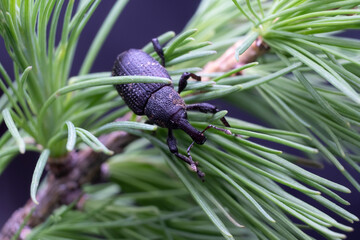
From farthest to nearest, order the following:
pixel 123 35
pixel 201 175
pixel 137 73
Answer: pixel 123 35 → pixel 137 73 → pixel 201 175

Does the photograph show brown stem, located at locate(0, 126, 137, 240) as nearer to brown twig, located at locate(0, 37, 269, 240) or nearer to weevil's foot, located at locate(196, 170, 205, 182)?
brown twig, located at locate(0, 37, 269, 240)

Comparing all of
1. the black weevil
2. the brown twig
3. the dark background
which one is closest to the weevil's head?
the black weevil

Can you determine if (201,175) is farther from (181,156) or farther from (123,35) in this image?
(123,35)

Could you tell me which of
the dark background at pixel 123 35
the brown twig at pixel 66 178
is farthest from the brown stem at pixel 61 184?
the dark background at pixel 123 35

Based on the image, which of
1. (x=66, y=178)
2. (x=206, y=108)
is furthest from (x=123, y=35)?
(x=206, y=108)

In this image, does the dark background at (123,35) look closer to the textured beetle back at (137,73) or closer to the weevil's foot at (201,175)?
the textured beetle back at (137,73)

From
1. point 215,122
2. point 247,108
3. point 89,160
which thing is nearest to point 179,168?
point 215,122

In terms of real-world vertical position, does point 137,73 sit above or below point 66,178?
above
